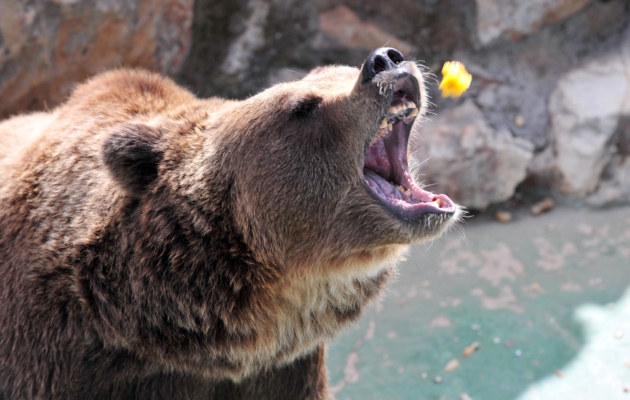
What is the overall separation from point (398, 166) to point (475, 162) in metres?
2.60

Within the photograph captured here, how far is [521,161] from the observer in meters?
5.12

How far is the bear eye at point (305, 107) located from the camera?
8.27 ft

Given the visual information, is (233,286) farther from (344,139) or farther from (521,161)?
(521,161)

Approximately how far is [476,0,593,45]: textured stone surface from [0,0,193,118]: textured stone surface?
231 centimetres

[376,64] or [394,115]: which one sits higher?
[376,64]

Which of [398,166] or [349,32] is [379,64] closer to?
[398,166]

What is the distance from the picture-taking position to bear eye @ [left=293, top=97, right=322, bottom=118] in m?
2.52

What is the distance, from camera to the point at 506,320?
4.23 metres

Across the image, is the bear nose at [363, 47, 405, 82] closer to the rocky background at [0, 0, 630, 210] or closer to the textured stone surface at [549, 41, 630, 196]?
the rocky background at [0, 0, 630, 210]

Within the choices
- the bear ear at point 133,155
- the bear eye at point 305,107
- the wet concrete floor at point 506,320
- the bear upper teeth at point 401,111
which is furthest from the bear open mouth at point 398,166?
the wet concrete floor at point 506,320

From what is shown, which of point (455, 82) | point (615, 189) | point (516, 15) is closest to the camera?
point (455, 82)

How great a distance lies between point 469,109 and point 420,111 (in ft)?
8.95

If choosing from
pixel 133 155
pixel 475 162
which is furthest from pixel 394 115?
pixel 475 162

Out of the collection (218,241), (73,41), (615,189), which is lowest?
(615,189)
